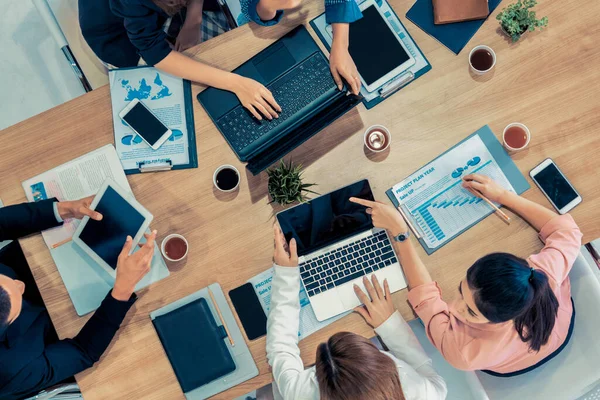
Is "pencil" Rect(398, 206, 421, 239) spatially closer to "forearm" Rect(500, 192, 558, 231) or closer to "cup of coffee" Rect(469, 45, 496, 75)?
"forearm" Rect(500, 192, 558, 231)

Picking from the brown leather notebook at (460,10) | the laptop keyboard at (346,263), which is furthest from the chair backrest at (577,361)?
the brown leather notebook at (460,10)

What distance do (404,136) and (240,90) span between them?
1.72 feet

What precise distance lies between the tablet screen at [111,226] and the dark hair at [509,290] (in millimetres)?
963

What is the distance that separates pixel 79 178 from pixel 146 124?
26 cm

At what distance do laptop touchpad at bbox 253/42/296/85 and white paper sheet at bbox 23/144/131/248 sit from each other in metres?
0.52

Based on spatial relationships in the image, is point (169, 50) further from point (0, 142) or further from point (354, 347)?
point (354, 347)

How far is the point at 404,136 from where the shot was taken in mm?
1619

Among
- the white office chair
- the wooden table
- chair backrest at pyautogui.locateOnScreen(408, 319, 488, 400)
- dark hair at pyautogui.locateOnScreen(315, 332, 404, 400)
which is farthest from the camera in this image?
the white office chair

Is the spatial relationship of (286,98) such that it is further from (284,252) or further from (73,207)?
(73,207)

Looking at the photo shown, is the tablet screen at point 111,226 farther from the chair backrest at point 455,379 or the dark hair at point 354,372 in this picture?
the chair backrest at point 455,379

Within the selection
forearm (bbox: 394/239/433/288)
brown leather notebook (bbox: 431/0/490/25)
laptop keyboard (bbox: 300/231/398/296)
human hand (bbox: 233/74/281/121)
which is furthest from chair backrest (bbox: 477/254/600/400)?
human hand (bbox: 233/74/281/121)

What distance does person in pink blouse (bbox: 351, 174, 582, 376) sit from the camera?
4.50 ft

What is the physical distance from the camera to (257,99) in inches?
60.6

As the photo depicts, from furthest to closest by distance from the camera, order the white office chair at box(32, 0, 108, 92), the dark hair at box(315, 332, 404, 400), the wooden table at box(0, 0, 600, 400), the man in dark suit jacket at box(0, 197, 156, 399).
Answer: the white office chair at box(32, 0, 108, 92), the wooden table at box(0, 0, 600, 400), the man in dark suit jacket at box(0, 197, 156, 399), the dark hair at box(315, 332, 404, 400)
